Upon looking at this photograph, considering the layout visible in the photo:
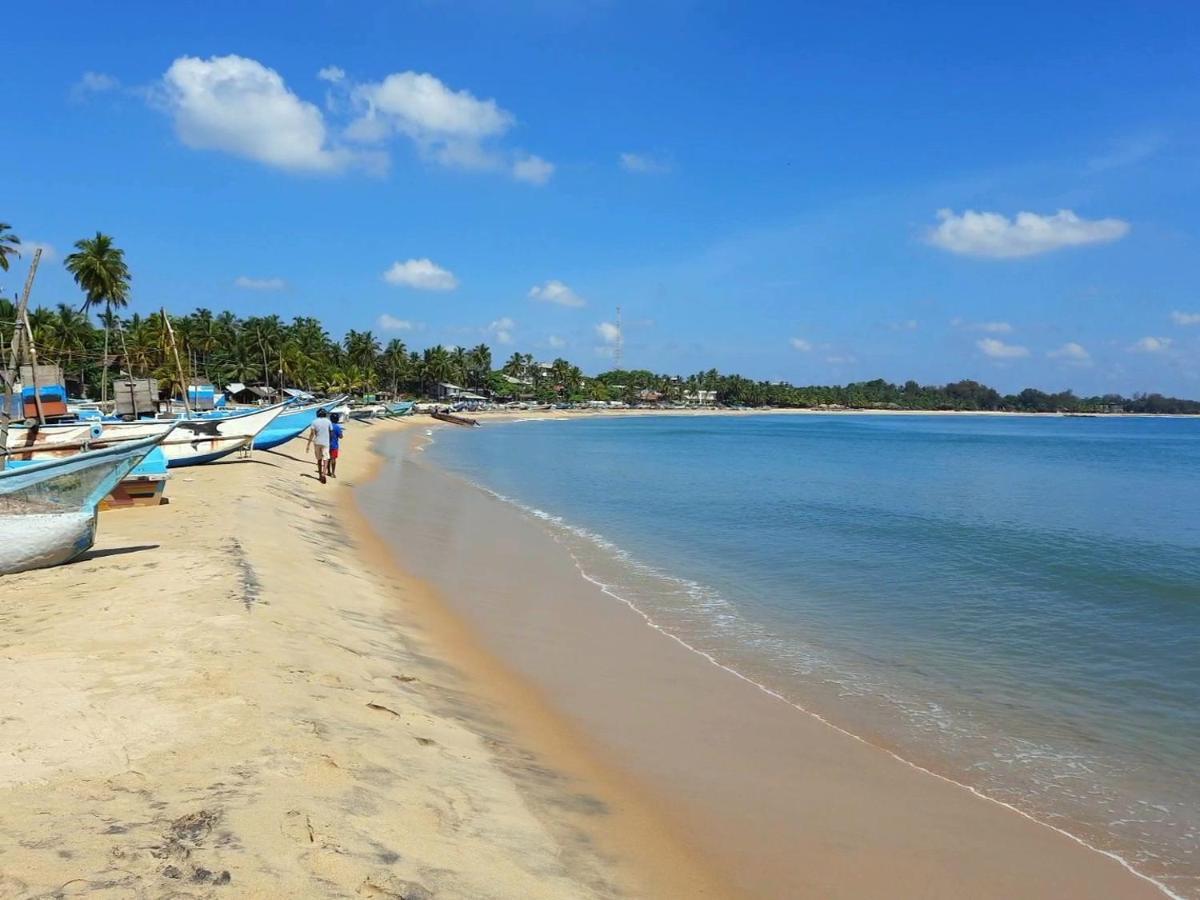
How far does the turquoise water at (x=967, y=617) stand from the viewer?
6820 millimetres

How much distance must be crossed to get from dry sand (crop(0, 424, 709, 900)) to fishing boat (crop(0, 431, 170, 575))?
1.20 ft

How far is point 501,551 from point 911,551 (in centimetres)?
918

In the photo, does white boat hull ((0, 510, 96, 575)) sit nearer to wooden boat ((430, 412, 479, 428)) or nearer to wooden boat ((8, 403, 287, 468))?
wooden boat ((8, 403, 287, 468))

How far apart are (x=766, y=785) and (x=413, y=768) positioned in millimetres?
2808

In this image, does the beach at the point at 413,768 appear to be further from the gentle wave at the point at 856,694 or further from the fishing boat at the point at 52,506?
the fishing boat at the point at 52,506

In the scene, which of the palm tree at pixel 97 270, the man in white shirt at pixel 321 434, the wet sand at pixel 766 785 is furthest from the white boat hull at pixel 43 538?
the palm tree at pixel 97 270

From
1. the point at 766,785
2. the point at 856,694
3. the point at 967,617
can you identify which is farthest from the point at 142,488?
the point at 967,617

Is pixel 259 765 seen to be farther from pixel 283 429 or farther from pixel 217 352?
pixel 217 352

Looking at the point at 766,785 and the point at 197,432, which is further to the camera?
the point at 197,432

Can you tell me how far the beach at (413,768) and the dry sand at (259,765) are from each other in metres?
0.02

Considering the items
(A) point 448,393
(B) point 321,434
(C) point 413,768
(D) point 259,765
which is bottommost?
(C) point 413,768

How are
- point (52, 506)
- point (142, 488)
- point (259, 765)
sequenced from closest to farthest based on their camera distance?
point (259, 765), point (52, 506), point (142, 488)

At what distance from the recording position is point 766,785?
6242mm

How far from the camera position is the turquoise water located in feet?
22.4
